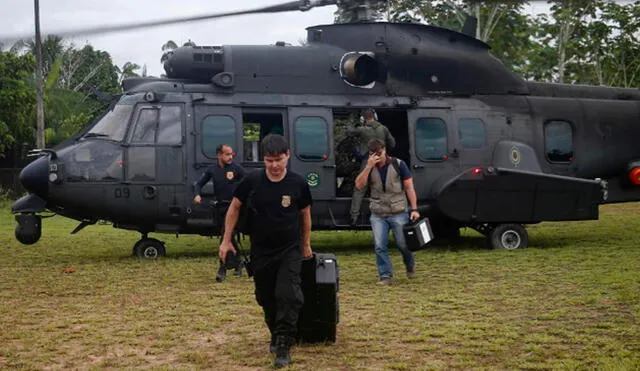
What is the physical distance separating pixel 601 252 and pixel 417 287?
190 inches

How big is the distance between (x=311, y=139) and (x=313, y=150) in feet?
0.61

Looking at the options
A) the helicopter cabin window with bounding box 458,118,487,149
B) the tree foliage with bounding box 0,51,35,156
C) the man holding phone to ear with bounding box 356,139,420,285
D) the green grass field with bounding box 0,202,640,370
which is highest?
the tree foliage with bounding box 0,51,35,156

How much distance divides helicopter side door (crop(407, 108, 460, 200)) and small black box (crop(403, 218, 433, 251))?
4092 mm

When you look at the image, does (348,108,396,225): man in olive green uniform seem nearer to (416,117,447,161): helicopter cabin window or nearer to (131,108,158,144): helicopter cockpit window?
(416,117,447,161): helicopter cabin window

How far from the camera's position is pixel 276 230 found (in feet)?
23.5

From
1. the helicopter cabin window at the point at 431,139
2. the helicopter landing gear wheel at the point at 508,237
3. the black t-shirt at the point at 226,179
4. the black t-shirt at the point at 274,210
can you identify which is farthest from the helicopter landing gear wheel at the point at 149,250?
the black t-shirt at the point at 274,210

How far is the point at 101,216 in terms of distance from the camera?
14.1m

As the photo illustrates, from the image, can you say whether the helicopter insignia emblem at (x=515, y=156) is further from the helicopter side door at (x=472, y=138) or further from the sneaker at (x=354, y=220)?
the sneaker at (x=354, y=220)

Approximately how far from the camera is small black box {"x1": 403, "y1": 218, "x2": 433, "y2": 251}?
1088 cm

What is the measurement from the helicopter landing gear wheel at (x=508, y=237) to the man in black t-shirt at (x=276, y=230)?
337 inches

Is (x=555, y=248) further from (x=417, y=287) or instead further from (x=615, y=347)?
(x=615, y=347)

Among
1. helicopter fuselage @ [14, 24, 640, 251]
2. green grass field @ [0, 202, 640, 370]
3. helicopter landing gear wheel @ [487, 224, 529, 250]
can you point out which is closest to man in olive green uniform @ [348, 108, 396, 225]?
helicopter fuselage @ [14, 24, 640, 251]

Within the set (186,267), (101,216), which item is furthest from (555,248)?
(101,216)

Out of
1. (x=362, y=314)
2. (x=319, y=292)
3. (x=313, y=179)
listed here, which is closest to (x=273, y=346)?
(x=319, y=292)
